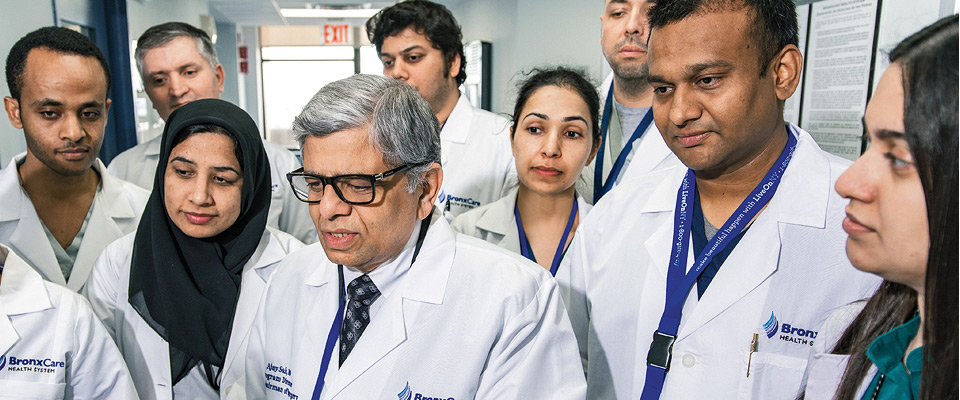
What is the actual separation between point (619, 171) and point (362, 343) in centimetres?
118

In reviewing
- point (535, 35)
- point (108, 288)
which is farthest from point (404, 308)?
point (535, 35)

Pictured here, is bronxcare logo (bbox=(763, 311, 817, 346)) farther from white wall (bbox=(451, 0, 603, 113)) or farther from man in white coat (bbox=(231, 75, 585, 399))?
white wall (bbox=(451, 0, 603, 113))

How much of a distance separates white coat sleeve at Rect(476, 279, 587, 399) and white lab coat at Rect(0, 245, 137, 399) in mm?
946

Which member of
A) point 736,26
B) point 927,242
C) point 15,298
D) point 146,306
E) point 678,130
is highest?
point 736,26

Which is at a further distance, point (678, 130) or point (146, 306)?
point (146, 306)

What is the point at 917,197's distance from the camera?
717mm

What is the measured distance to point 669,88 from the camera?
132 cm

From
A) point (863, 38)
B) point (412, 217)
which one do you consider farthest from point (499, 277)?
point (863, 38)

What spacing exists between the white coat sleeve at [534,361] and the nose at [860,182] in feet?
2.17

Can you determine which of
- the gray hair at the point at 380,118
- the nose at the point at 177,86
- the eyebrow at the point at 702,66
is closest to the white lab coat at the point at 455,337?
the gray hair at the point at 380,118

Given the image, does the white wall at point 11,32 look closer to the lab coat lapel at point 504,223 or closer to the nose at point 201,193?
the nose at point 201,193

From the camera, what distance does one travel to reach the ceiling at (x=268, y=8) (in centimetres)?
837

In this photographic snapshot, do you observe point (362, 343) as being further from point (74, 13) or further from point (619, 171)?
point (74, 13)

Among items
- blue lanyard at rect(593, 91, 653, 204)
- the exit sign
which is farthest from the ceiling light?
blue lanyard at rect(593, 91, 653, 204)
